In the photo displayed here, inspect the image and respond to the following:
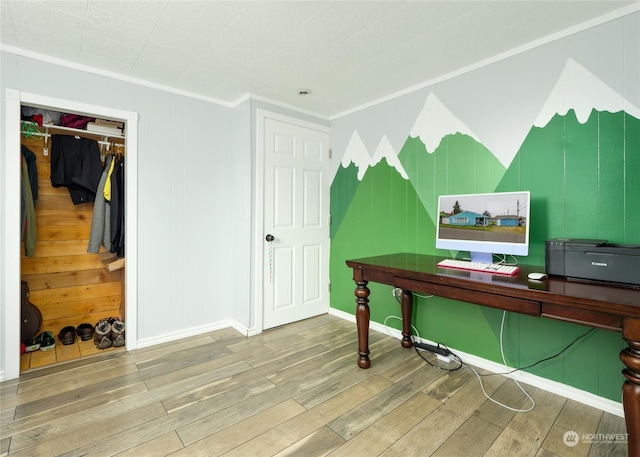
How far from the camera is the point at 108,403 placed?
74.5 inches

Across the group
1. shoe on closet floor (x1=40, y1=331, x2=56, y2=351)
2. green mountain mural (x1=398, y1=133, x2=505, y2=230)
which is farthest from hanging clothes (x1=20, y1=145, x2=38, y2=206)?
green mountain mural (x1=398, y1=133, x2=505, y2=230)

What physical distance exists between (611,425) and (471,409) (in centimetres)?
69

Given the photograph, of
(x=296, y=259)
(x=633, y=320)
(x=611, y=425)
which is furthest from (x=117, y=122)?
(x=611, y=425)

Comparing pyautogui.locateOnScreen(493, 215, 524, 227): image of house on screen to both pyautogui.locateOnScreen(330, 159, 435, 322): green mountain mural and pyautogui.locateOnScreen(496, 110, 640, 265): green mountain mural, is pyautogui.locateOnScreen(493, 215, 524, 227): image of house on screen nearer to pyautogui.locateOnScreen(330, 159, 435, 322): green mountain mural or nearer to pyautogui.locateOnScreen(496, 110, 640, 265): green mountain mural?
pyautogui.locateOnScreen(496, 110, 640, 265): green mountain mural

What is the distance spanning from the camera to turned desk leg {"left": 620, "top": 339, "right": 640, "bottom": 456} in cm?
125

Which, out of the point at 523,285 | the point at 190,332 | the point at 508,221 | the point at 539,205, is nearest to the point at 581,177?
the point at 539,205

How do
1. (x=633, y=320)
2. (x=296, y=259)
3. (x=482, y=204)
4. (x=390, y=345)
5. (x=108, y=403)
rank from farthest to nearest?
(x=296, y=259), (x=390, y=345), (x=482, y=204), (x=108, y=403), (x=633, y=320)

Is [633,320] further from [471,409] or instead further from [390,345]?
[390,345]

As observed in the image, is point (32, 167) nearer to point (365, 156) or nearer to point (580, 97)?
point (365, 156)

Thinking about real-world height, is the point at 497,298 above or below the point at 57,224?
below

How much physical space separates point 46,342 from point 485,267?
3452mm

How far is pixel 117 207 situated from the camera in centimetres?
274

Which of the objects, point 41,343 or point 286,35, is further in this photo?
point 41,343

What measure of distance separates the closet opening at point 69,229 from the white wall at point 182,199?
18 cm
